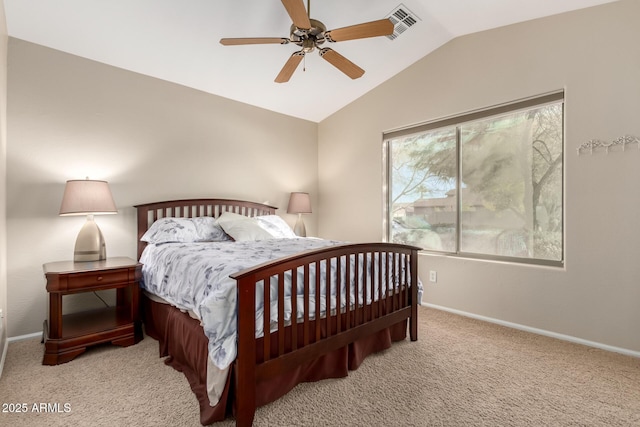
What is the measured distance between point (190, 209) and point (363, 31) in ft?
8.30

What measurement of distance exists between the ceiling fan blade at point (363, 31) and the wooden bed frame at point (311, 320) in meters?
1.43

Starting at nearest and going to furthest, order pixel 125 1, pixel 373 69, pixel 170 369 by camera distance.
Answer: pixel 170 369, pixel 125 1, pixel 373 69

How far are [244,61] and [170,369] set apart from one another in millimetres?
2882

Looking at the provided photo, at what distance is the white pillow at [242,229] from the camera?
3.14 metres

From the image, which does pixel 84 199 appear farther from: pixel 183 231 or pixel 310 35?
pixel 310 35

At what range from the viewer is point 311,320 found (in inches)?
74.0

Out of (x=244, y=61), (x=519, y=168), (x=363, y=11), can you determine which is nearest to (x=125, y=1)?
(x=244, y=61)

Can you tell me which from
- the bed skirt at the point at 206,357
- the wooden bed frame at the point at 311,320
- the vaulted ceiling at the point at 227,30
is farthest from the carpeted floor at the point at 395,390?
the vaulted ceiling at the point at 227,30

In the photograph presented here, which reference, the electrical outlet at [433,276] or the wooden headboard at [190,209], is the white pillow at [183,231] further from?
the electrical outlet at [433,276]

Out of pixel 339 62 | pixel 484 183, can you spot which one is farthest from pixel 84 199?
pixel 484 183

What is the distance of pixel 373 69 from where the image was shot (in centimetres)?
367

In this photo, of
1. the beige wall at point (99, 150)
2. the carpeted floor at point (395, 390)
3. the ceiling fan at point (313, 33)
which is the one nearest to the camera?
the carpeted floor at point (395, 390)

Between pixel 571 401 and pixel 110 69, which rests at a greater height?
pixel 110 69

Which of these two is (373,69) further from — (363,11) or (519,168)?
(519,168)
